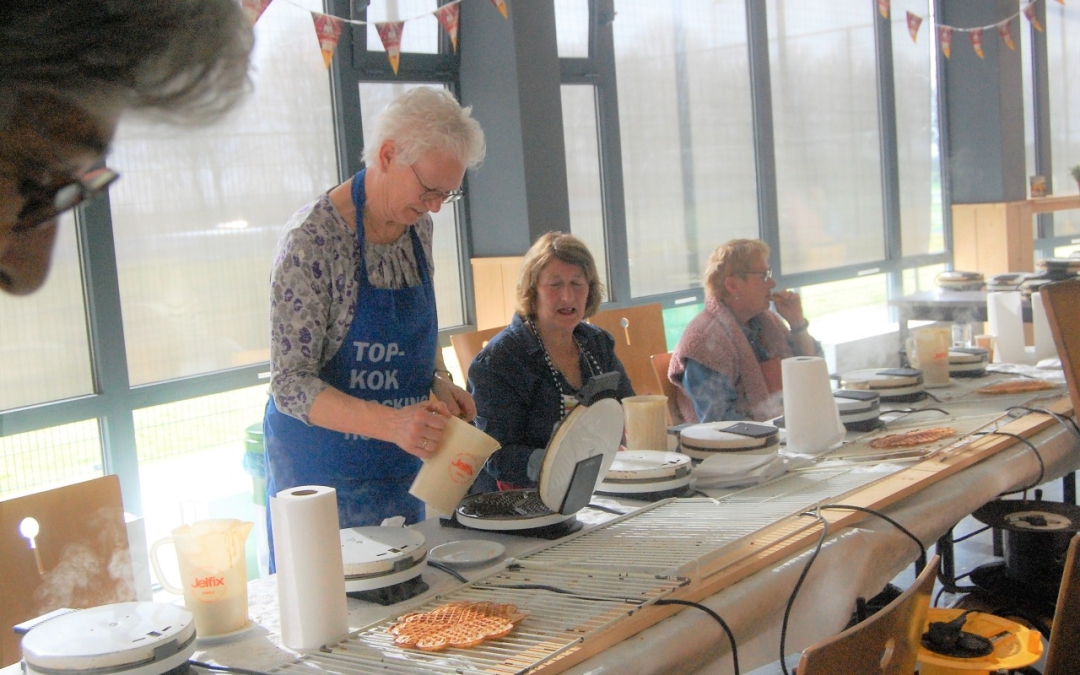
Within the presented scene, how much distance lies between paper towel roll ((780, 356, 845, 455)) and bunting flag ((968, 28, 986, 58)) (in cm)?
592

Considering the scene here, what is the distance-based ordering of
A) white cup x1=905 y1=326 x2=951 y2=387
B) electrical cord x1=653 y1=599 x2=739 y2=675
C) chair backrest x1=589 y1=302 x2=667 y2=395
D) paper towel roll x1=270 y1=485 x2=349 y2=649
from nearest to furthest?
paper towel roll x1=270 y1=485 x2=349 y2=649, electrical cord x1=653 y1=599 x2=739 y2=675, white cup x1=905 y1=326 x2=951 y2=387, chair backrest x1=589 y1=302 x2=667 y2=395

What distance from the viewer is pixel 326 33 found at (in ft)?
12.2

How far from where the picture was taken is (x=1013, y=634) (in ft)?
6.37

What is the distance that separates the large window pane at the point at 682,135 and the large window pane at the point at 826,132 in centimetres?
34

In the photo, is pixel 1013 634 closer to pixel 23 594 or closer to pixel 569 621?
pixel 569 621

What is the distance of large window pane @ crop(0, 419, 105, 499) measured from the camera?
10.6ft

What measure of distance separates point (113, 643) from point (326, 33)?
293cm

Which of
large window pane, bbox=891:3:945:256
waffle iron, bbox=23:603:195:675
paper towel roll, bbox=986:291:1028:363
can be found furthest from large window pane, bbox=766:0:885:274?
waffle iron, bbox=23:603:195:675

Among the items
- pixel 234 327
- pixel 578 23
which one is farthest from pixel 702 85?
pixel 234 327

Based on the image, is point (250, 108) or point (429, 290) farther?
point (429, 290)

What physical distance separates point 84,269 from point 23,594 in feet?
5.92

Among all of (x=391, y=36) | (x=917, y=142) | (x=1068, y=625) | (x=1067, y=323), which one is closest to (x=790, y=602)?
(x=1068, y=625)

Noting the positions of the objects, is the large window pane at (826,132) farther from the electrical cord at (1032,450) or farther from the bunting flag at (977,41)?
the electrical cord at (1032,450)

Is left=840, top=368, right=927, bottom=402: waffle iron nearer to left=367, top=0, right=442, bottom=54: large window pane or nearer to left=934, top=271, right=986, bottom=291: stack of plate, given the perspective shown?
left=367, top=0, right=442, bottom=54: large window pane
